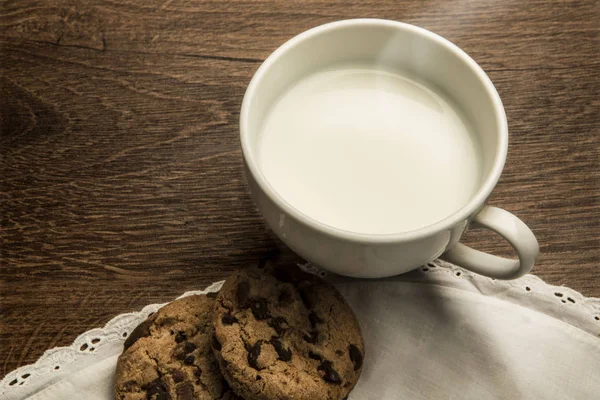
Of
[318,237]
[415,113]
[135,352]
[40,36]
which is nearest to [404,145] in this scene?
[415,113]

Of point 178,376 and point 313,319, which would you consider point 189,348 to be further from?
point 313,319

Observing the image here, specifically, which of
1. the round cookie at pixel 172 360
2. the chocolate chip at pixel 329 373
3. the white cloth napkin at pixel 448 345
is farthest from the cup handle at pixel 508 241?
the round cookie at pixel 172 360

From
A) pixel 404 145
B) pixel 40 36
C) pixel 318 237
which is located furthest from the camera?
pixel 40 36

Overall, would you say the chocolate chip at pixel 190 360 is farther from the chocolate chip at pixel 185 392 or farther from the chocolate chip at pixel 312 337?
the chocolate chip at pixel 312 337

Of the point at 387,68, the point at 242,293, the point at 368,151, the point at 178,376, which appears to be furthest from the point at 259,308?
the point at 387,68

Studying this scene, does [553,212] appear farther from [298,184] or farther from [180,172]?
[180,172]

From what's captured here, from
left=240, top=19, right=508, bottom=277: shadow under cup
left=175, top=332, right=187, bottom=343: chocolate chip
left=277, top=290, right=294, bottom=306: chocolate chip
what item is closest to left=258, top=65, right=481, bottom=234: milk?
left=240, top=19, right=508, bottom=277: shadow under cup
